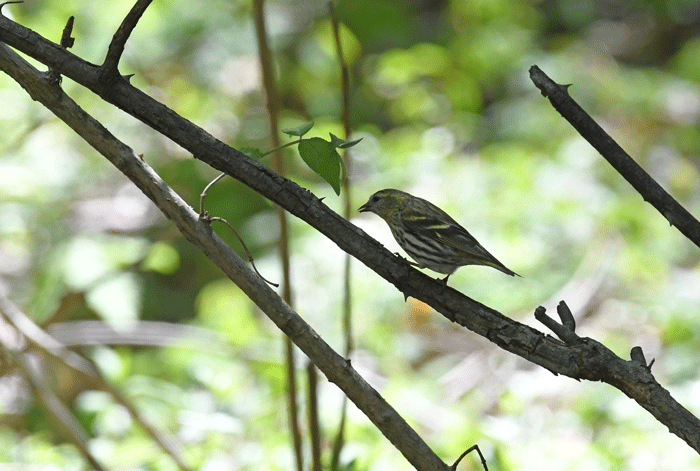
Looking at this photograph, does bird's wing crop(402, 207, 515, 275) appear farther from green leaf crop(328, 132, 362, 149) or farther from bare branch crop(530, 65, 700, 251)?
green leaf crop(328, 132, 362, 149)

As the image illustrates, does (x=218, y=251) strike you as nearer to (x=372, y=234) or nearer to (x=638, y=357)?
(x=638, y=357)

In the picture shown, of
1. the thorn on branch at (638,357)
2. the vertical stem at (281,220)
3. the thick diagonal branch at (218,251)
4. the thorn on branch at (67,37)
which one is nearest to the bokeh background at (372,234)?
the vertical stem at (281,220)

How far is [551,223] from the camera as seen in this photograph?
3949mm

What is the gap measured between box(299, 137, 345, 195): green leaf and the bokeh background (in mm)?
737

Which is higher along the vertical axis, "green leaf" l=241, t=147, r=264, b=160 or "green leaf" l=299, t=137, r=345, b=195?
"green leaf" l=241, t=147, r=264, b=160

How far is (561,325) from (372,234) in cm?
245

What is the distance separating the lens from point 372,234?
364 cm

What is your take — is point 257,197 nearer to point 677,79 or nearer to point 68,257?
point 68,257

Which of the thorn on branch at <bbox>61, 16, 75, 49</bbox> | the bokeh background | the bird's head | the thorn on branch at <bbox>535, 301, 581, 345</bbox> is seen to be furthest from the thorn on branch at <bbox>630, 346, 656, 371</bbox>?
the bird's head

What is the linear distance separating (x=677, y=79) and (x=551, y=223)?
3173mm

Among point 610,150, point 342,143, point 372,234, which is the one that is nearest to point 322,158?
point 342,143

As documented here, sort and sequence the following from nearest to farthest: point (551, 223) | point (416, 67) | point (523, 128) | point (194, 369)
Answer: point (194, 369) < point (551, 223) < point (416, 67) < point (523, 128)

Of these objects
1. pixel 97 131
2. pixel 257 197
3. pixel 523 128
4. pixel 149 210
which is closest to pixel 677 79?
pixel 523 128

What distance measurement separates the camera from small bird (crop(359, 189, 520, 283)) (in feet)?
7.42
